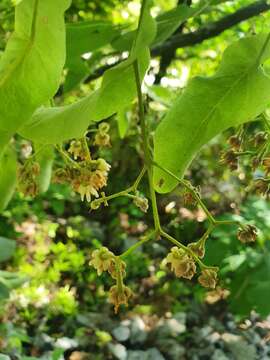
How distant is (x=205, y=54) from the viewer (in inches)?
95.1

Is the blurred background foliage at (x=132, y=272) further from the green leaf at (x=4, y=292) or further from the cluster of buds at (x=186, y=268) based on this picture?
the cluster of buds at (x=186, y=268)

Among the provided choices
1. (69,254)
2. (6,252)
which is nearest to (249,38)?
(6,252)

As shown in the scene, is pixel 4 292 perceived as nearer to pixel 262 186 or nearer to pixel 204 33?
pixel 204 33

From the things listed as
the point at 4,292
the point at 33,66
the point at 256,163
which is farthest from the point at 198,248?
the point at 4,292

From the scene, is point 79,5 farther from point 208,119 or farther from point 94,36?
point 208,119

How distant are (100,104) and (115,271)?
0.42 ft

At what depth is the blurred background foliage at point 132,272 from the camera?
1.92 m

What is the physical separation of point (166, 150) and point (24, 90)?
12 cm

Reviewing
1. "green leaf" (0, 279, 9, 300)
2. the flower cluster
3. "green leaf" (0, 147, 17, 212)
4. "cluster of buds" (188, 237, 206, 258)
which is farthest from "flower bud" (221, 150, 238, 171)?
"green leaf" (0, 279, 9, 300)

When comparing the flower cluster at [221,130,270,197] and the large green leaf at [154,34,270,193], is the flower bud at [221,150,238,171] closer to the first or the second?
the flower cluster at [221,130,270,197]

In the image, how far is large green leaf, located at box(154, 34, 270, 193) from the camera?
0.48m

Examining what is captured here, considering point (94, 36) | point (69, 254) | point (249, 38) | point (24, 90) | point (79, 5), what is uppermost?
point (79, 5)

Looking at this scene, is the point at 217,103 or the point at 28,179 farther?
the point at 28,179

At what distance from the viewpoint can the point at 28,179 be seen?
2.14 ft
